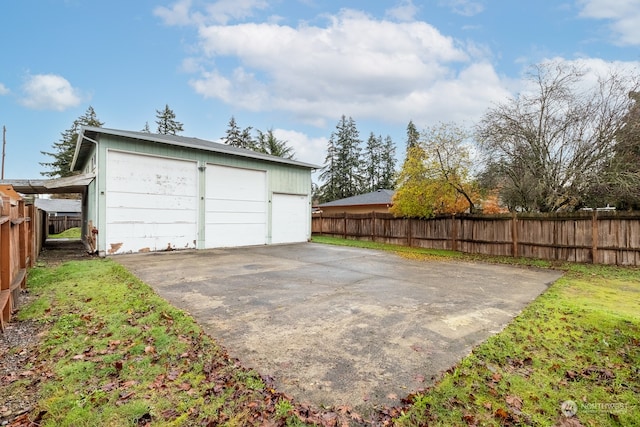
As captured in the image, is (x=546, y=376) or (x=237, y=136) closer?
(x=546, y=376)

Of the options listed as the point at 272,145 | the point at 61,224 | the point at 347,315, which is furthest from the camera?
the point at 272,145

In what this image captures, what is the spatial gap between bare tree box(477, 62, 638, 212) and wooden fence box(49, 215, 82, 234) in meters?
29.1

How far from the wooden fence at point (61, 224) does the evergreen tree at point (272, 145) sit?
1929 cm

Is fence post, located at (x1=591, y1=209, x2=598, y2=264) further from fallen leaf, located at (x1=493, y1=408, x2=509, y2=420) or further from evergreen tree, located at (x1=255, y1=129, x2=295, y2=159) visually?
evergreen tree, located at (x1=255, y1=129, x2=295, y2=159)

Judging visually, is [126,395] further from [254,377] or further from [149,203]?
[149,203]

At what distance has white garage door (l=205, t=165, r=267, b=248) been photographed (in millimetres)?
12484

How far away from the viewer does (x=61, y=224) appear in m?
24.7

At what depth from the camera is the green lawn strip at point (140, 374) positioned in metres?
2.13

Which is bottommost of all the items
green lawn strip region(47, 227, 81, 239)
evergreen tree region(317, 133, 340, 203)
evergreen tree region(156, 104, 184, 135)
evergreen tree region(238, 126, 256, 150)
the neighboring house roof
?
green lawn strip region(47, 227, 81, 239)

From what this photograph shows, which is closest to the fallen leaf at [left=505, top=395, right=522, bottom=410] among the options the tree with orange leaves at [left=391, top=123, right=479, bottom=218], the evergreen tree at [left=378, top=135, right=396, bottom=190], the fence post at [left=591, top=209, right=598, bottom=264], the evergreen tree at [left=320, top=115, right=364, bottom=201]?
the fence post at [left=591, top=209, right=598, bottom=264]

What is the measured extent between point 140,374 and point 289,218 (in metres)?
12.6

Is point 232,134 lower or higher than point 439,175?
higher

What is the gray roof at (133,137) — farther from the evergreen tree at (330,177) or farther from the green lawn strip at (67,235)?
the evergreen tree at (330,177)

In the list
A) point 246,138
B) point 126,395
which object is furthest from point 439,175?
point 246,138
